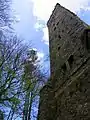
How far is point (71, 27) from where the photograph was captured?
15750 millimetres

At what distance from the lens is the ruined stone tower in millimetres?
11945

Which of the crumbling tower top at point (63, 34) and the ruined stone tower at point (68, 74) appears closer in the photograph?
the ruined stone tower at point (68, 74)

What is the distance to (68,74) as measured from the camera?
→ 14.0m

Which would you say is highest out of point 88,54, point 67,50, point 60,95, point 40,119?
point 67,50

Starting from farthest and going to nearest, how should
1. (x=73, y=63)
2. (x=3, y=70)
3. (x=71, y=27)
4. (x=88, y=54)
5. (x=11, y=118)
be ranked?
(x=11, y=118) → (x=71, y=27) → (x=3, y=70) → (x=73, y=63) → (x=88, y=54)

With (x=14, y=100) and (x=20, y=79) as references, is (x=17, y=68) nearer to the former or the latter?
(x=20, y=79)

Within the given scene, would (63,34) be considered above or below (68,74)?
above

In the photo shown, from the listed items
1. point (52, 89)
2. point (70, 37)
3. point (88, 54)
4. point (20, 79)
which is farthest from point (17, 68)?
point (88, 54)

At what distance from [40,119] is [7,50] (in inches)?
162

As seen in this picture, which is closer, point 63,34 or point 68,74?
point 68,74

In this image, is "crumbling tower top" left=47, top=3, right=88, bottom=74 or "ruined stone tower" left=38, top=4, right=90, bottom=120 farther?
"crumbling tower top" left=47, top=3, right=88, bottom=74

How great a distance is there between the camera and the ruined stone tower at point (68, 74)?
39.2ft

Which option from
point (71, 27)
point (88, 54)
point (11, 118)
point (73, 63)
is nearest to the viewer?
point (88, 54)

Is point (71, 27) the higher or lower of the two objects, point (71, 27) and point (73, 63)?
the higher
